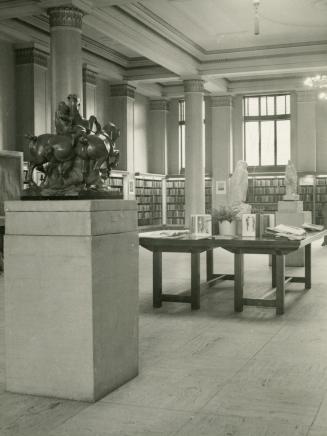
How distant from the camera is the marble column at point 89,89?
18283mm

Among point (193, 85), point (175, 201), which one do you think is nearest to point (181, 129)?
point (175, 201)

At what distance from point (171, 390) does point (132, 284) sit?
2.61 ft

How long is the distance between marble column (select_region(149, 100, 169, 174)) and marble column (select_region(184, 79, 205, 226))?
4235 millimetres

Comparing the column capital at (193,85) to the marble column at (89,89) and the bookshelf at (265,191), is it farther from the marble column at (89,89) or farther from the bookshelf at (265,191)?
the bookshelf at (265,191)

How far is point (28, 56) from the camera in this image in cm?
1559

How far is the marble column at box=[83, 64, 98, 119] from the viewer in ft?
60.0

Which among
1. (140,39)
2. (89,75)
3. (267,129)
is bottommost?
(267,129)

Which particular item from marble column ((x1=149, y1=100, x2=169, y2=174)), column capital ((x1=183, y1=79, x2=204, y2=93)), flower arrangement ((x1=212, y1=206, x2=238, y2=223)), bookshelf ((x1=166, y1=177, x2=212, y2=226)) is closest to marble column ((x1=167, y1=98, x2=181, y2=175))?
marble column ((x1=149, y1=100, x2=169, y2=174))

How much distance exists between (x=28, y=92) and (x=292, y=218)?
7901mm

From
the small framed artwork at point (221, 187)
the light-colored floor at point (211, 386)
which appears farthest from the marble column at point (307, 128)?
the light-colored floor at point (211, 386)

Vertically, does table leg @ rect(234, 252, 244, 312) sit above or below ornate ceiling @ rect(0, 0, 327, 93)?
below

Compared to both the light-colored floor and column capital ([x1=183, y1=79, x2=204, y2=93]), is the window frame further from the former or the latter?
the light-colored floor

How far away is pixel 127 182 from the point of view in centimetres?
2122

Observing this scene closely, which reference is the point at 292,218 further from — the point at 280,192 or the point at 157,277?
the point at 280,192
